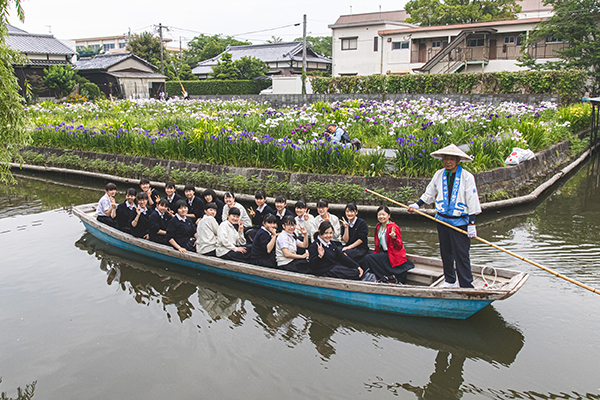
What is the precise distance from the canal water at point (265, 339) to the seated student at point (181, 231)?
1.71ft

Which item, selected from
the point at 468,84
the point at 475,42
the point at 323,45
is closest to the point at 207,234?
the point at 468,84

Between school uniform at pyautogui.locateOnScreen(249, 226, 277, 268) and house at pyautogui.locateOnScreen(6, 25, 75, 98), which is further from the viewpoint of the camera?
house at pyautogui.locateOnScreen(6, 25, 75, 98)

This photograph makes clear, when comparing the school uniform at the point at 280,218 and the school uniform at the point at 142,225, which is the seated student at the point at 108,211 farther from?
the school uniform at the point at 280,218

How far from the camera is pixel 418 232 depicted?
983 centimetres

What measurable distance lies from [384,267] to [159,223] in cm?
417

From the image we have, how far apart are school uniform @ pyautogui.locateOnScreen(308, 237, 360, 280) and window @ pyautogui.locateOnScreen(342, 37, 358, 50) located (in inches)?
1286

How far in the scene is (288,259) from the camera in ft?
22.6

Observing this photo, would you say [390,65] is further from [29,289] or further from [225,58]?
[29,289]

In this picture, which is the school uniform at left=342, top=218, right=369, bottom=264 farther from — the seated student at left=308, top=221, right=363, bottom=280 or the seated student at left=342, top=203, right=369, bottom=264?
the seated student at left=308, top=221, right=363, bottom=280

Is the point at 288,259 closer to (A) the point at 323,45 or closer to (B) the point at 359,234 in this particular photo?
(B) the point at 359,234

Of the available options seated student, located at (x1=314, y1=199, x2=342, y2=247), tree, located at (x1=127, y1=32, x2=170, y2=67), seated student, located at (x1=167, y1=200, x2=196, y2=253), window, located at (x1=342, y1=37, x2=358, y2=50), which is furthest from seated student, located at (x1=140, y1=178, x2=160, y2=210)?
tree, located at (x1=127, y1=32, x2=170, y2=67)

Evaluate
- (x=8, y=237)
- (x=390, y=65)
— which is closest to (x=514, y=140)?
(x=8, y=237)

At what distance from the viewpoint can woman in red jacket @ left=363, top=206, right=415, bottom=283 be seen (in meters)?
6.43

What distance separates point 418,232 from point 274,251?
13.0ft
